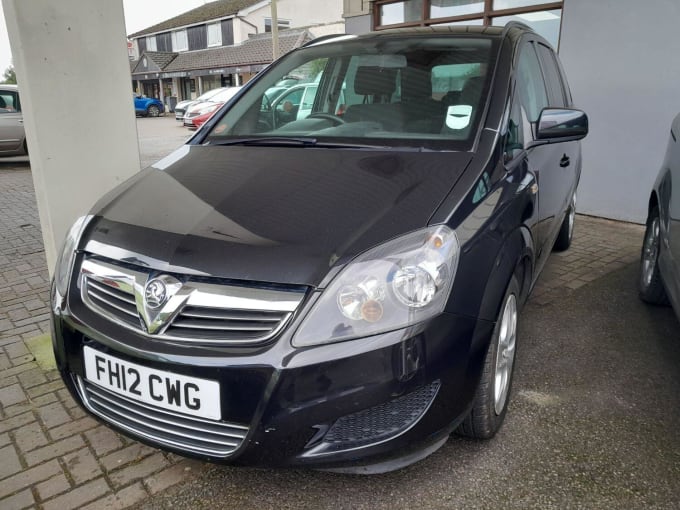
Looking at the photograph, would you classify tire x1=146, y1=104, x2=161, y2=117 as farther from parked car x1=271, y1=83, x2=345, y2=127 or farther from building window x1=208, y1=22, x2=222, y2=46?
parked car x1=271, y1=83, x2=345, y2=127

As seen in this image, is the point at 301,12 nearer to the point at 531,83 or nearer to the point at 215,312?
the point at 531,83

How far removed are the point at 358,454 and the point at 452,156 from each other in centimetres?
114

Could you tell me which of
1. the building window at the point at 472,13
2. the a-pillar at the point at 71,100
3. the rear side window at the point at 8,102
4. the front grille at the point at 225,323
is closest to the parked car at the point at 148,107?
the rear side window at the point at 8,102

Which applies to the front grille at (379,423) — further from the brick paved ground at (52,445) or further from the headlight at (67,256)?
the headlight at (67,256)

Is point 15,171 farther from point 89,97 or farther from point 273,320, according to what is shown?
point 273,320

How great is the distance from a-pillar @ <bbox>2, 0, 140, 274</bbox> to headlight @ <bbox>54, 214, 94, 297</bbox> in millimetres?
646

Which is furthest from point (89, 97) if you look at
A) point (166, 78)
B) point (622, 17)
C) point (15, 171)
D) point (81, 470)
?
point (166, 78)

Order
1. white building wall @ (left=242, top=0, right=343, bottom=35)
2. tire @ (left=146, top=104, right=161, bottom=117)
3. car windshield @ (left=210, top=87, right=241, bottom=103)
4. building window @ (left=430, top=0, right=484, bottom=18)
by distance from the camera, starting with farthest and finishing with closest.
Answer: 1. white building wall @ (left=242, top=0, right=343, bottom=35)
2. tire @ (left=146, top=104, right=161, bottom=117)
3. car windshield @ (left=210, top=87, right=241, bottom=103)
4. building window @ (left=430, top=0, right=484, bottom=18)

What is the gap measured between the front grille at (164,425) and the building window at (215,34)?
137 feet

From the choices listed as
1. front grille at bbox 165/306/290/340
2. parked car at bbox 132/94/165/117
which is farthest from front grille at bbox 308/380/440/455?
parked car at bbox 132/94/165/117

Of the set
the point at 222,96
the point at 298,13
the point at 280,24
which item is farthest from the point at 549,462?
the point at 280,24

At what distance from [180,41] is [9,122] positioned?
37704 mm

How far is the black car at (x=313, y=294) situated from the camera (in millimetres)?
1660

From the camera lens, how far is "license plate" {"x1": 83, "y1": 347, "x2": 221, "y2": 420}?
1.71 meters
